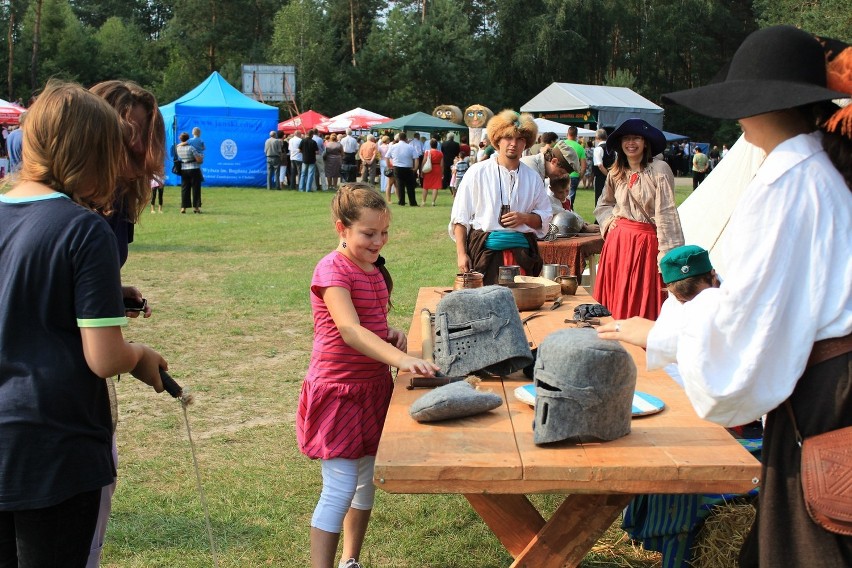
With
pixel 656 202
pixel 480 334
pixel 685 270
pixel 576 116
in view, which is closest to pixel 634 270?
pixel 656 202

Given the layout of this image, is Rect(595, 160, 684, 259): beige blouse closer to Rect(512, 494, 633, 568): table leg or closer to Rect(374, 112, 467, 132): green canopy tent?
Rect(512, 494, 633, 568): table leg

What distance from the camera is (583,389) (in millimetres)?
2123

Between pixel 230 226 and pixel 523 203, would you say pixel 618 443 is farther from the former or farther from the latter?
pixel 230 226

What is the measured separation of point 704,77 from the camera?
2217 inches

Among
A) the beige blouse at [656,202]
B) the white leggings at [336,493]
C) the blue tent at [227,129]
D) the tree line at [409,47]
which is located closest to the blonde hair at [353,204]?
the white leggings at [336,493]

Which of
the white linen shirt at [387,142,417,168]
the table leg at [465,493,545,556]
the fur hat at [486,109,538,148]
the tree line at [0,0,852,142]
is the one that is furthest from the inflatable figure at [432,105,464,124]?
the table leg at [465,493,545,556]

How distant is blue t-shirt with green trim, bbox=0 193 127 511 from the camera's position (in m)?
1.90

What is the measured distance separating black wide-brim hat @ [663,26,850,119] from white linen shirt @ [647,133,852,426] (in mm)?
104

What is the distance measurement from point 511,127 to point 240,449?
93.9 inches

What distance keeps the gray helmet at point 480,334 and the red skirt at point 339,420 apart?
12.9 inches

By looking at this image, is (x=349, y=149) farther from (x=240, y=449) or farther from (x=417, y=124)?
(x=240, y=449)

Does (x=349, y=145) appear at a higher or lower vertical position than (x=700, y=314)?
higher

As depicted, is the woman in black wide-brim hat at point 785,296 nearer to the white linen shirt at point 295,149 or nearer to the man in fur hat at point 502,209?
the man in fur hat at point 502,209

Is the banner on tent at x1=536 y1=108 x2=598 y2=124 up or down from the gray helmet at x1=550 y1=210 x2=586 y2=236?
up
